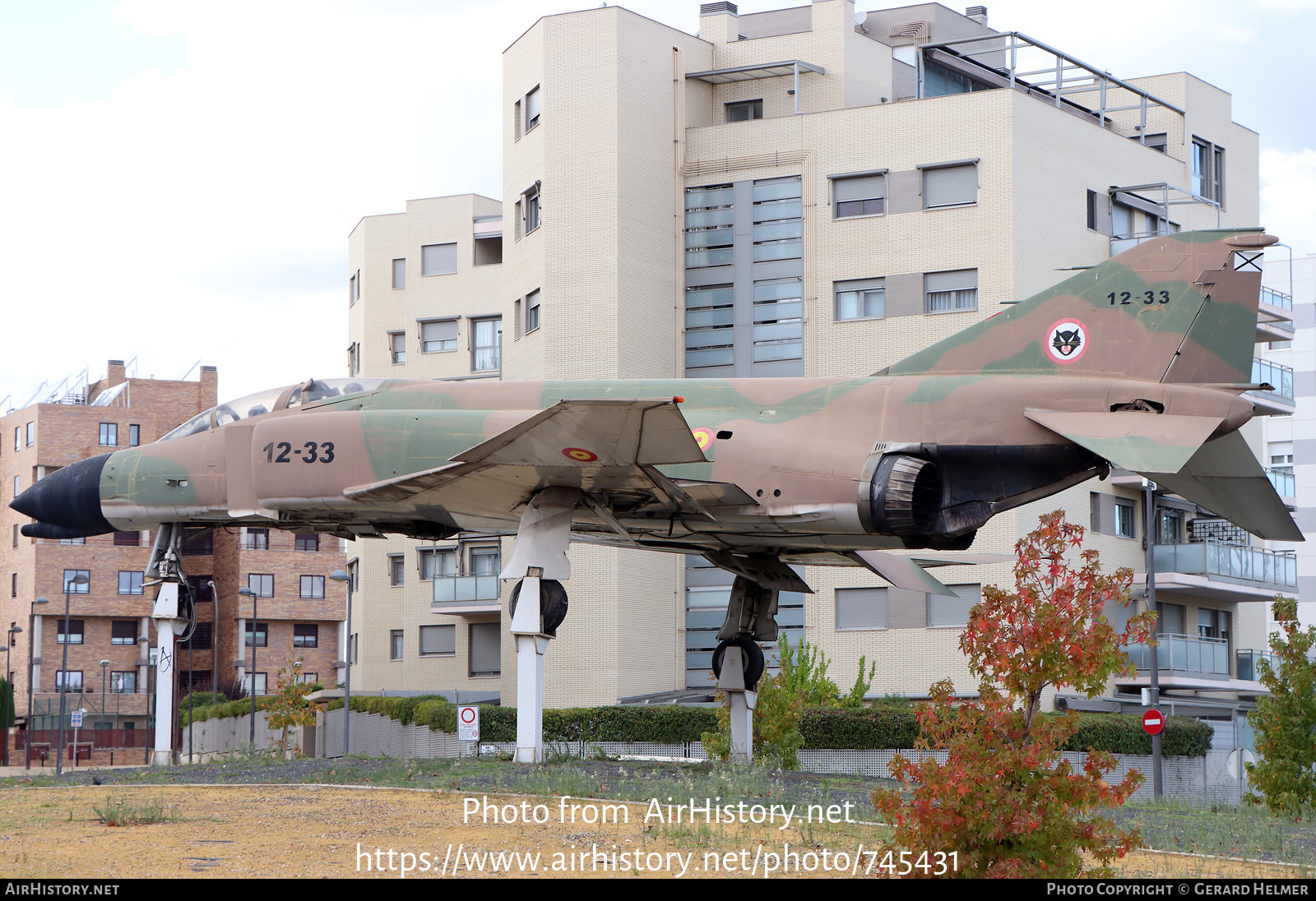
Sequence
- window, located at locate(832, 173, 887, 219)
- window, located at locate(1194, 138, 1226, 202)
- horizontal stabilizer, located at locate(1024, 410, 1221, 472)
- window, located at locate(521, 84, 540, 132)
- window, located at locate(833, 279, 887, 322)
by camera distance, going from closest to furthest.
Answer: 1. horizontal stabilizer, located at locate(1024, 410, 1221, 472)
2. window, located at locate(833, 279, 887, 322)
3. window, located at locate(832, 173, 887, 219)
4. window, located at locate(521, 84, 540, 132)
5. window, located at locate(1194, 138, 1226, 202)

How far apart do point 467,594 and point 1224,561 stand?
Answer: 27.2 metres

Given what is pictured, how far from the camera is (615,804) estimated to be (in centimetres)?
1530

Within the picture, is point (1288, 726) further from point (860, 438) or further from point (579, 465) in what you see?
point (579, 465)

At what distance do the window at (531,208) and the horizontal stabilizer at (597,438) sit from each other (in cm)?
3125

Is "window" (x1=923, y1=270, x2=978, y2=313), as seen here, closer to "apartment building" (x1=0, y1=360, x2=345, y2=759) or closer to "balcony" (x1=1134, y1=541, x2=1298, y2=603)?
"balcony" (x1=1134, y1=541, x2=1298, y2=603)

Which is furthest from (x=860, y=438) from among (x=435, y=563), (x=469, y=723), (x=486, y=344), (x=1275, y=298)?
(x=486, y=344)

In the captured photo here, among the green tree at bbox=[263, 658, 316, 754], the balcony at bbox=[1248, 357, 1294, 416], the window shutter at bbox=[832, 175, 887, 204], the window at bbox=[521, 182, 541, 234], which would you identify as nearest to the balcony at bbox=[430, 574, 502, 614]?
the green tree at bbox=[263, 658, 316, 754]

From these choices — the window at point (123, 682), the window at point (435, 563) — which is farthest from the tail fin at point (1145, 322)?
the window at point (123, 682)

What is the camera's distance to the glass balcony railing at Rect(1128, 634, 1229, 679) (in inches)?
1743

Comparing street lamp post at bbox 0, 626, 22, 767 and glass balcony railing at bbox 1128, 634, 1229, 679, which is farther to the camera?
street lamp post at bbox 0, 626, 22, 767

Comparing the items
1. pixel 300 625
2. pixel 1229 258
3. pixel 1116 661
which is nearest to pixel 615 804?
pixel 1116 661

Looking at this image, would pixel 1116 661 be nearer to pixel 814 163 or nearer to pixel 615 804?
pixel 615 804

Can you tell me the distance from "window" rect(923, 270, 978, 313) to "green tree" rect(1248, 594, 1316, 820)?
2339cm

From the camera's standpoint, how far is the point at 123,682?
90.5 m
